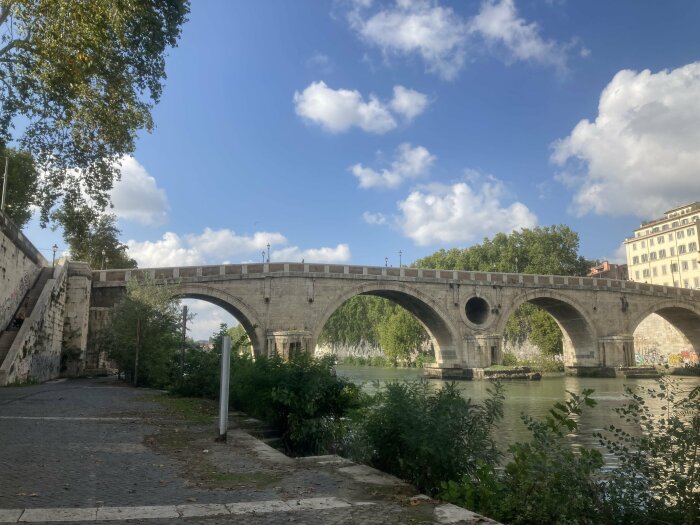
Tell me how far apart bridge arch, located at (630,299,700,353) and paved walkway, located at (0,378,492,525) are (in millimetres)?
44337

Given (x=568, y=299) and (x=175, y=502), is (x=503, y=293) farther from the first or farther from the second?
(x=175, y=502)

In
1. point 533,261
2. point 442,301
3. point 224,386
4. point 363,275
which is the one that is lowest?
point 224,386

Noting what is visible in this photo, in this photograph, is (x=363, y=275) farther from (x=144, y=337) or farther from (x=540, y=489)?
(x=540, y=489)

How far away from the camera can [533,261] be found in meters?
52.1

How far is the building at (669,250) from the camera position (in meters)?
59.9

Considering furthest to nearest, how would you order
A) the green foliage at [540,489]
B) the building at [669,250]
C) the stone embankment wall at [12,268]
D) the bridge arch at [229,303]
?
1. the building at [669,250]
2. the bridge arch at [229,303]
3. the stone embankment wall at [12,268]
4. the green foliage at [540,489]

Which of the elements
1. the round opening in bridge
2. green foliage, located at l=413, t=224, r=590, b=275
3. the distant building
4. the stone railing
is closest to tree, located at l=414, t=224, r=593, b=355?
green foliage, located at l=413, t=224, r=590, b=275

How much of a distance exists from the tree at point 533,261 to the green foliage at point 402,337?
8.28 meters

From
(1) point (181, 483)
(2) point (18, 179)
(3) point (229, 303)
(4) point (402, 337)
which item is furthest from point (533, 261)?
(1) point (181, 483)

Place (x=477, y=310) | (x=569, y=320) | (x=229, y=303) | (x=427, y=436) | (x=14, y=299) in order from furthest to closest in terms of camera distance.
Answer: (x=569, y=320) → (x=477, y=310) → (x=229, y=303) → (x=14, y=299) → (x=427, y=436)

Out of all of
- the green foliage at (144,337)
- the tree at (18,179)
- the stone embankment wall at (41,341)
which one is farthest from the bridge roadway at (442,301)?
the tree at (18,179)

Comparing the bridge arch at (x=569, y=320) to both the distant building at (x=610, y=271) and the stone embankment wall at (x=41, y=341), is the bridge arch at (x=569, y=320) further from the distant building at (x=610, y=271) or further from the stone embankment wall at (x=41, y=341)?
the distant building at (x=610, y=271)

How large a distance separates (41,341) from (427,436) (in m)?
17.4

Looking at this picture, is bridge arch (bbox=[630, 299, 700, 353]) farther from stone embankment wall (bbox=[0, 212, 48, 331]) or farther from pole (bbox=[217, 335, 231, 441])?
pole (bbox=[217, 335, 231, 441])
